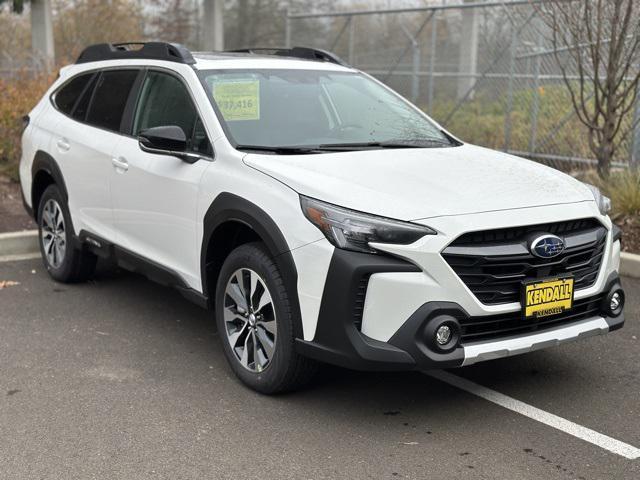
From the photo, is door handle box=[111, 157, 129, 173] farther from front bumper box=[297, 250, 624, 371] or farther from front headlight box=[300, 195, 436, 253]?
front bumper box=[297, 250, 624, 371]

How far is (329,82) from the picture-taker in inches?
213

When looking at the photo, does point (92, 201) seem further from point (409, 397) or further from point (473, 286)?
point (473, 286)

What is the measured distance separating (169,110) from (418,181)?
1852mm

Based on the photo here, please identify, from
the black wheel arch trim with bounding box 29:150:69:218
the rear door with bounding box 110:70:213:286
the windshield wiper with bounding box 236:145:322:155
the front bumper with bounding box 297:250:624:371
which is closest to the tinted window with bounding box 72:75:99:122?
the black wheel arch trim with bounding box 29:150:69:218

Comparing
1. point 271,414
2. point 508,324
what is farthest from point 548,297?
point 271,414

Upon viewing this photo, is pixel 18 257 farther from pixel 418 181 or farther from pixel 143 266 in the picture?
pixel 418 181

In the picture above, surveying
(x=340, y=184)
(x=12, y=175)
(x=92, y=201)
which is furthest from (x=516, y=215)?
(x=12, y=175)

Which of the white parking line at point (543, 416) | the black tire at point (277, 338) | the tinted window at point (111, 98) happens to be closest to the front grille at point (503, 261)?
the white parking line at point (543, 416)

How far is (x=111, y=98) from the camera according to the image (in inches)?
231

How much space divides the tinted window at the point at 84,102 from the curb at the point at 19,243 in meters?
1.71

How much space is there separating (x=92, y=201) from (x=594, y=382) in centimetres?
353

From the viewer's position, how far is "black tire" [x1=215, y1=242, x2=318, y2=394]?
403 centimetres

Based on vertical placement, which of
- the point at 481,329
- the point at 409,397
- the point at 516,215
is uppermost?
the point at 516,215

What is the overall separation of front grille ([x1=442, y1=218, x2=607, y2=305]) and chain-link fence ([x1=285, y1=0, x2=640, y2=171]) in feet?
17.9
